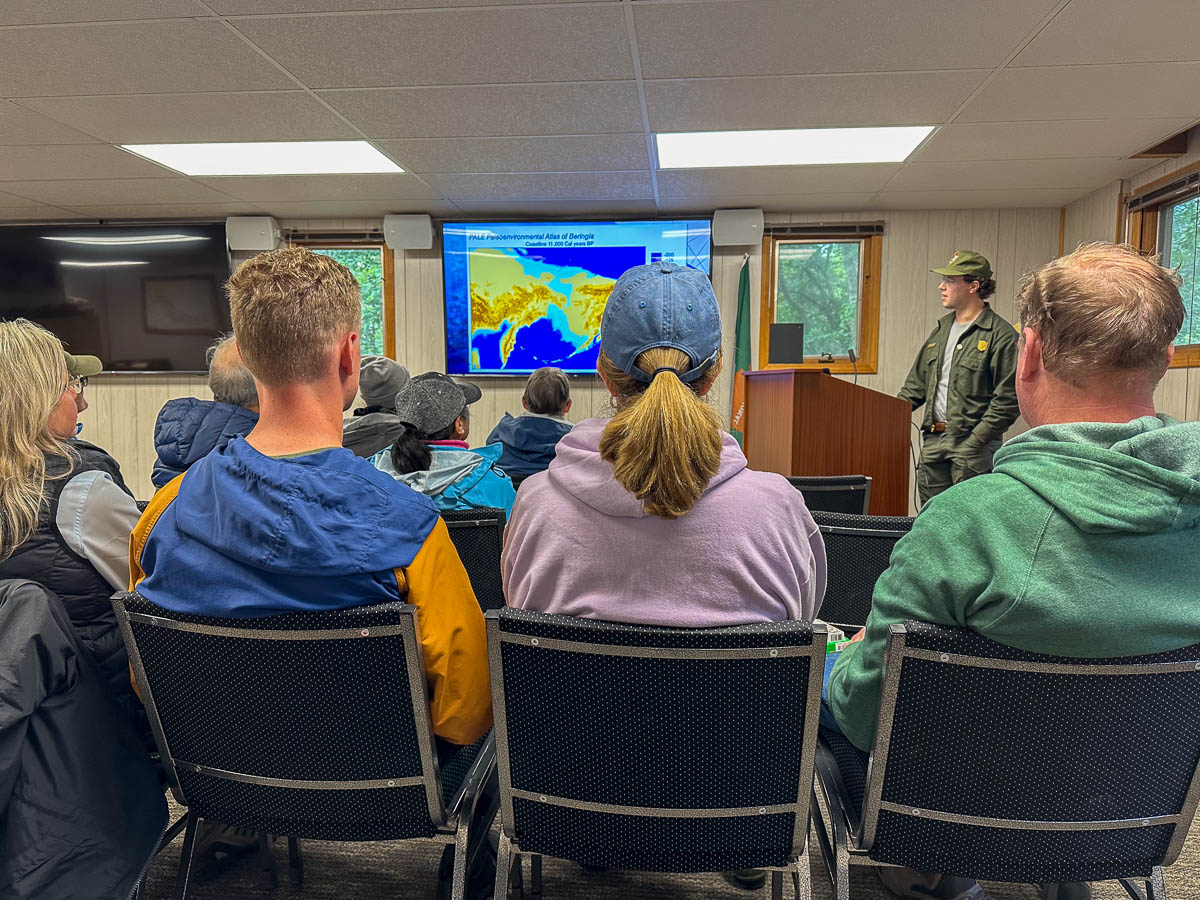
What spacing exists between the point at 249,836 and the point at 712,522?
4.43 ft

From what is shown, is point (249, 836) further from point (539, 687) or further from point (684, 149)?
point (684, 149)

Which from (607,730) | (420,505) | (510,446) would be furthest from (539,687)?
(510,446)

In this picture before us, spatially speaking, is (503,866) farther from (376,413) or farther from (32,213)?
(32,213)

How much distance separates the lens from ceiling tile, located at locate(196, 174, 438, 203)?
14.5ft

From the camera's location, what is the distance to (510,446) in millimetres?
2844

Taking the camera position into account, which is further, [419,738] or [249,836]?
[249,836]

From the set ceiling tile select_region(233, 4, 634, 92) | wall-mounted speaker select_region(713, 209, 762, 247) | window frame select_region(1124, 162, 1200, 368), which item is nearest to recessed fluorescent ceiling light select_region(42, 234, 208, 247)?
ceiling tile select_region(233, 4, 634, 92)

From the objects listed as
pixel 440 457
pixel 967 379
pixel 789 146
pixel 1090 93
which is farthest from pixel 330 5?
pixel 967 379

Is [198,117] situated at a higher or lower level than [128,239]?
higher

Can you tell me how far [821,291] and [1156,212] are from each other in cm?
195

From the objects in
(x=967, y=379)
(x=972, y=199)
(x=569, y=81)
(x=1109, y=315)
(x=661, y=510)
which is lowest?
(x=661, y=510)

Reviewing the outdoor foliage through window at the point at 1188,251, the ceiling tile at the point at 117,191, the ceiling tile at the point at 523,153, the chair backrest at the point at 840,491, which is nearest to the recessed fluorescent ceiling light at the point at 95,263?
the ceiling tile at the point at 117,191

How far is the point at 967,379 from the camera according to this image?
3980 millimetres

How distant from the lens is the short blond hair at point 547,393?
2.96 m
